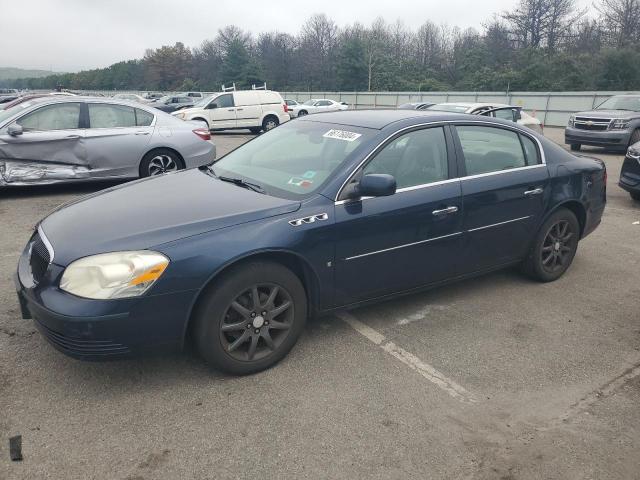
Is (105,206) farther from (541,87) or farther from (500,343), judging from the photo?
(541,87)

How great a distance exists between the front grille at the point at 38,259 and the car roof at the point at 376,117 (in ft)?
7.30

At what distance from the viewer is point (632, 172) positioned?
7.99 meters

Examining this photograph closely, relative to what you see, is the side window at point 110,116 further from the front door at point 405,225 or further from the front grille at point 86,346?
the front grille at point 86,346

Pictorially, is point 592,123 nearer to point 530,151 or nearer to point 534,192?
point 530,151

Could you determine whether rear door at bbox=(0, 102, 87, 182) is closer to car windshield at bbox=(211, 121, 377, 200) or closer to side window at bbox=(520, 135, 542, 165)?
car windshield at bbox=(211, 121, 377, 200)

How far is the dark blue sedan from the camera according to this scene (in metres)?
A: 2.76

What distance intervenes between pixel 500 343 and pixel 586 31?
55.7 metres

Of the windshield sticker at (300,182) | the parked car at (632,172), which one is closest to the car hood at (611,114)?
the parked car at (632,172)

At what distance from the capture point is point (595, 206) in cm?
494

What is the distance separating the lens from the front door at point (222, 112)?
19.2 meters

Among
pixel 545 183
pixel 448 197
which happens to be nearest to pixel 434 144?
pixel 448 197

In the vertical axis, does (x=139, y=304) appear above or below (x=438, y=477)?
above

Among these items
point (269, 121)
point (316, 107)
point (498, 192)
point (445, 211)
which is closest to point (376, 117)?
Answer: point (445, 211)

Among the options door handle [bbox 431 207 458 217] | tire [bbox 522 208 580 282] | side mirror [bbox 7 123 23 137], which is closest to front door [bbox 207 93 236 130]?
side mirror [bbox 7 123 23 137]
